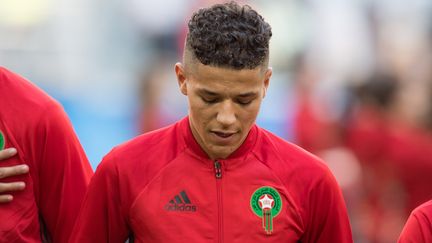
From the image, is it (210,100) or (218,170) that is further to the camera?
(218,170)

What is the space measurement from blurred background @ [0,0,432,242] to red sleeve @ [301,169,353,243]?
318 centimetres

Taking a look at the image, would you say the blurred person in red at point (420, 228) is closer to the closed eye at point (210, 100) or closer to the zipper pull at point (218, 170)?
the zipper pull at point (218, 170)

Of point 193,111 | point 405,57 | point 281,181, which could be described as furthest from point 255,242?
point 405,57

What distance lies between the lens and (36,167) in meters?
3.45

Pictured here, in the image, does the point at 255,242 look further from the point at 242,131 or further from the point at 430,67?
the point at 430,67

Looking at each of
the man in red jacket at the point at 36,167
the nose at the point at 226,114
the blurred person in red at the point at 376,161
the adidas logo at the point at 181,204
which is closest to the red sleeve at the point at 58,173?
the man in red jacket at the point at 36,167

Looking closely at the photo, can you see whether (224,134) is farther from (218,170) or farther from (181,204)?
(181,204)

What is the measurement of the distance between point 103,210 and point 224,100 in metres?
0.55

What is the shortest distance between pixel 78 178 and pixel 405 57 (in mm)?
4338

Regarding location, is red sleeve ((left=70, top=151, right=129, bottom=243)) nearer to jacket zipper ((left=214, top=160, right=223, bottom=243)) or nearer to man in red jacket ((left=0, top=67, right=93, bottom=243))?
man in red jacket ((left=0, top=67, right=93, bottom=243))

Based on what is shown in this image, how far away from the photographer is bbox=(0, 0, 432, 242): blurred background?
686 centimetres

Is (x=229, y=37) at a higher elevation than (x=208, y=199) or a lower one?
higher

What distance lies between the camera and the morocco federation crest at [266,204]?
332 cm

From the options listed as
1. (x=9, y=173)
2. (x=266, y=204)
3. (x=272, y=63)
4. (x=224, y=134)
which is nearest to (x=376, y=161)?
(x=272, y=63)
